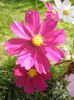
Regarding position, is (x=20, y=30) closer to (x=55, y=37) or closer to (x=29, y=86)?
(x=55, y=37)

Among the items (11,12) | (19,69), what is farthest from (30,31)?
(11,12)

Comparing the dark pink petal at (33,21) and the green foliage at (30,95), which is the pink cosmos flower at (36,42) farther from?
the green foliage at (30,95)

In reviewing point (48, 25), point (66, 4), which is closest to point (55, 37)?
point (48, 25)

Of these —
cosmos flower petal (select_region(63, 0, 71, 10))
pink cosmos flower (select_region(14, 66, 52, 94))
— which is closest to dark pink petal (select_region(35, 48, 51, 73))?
pink cosmos flower (select_region(14, 66, 52, 94))

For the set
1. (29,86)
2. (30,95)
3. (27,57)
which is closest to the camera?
(27,57)

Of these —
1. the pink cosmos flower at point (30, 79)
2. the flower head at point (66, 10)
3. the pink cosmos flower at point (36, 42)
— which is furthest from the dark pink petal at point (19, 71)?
the flower head at point (66, 10)

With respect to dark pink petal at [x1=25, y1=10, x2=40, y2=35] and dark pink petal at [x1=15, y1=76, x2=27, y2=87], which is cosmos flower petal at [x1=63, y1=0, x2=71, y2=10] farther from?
dark pink petal at [x1=15, y1=76, x2=27, y2=87]
